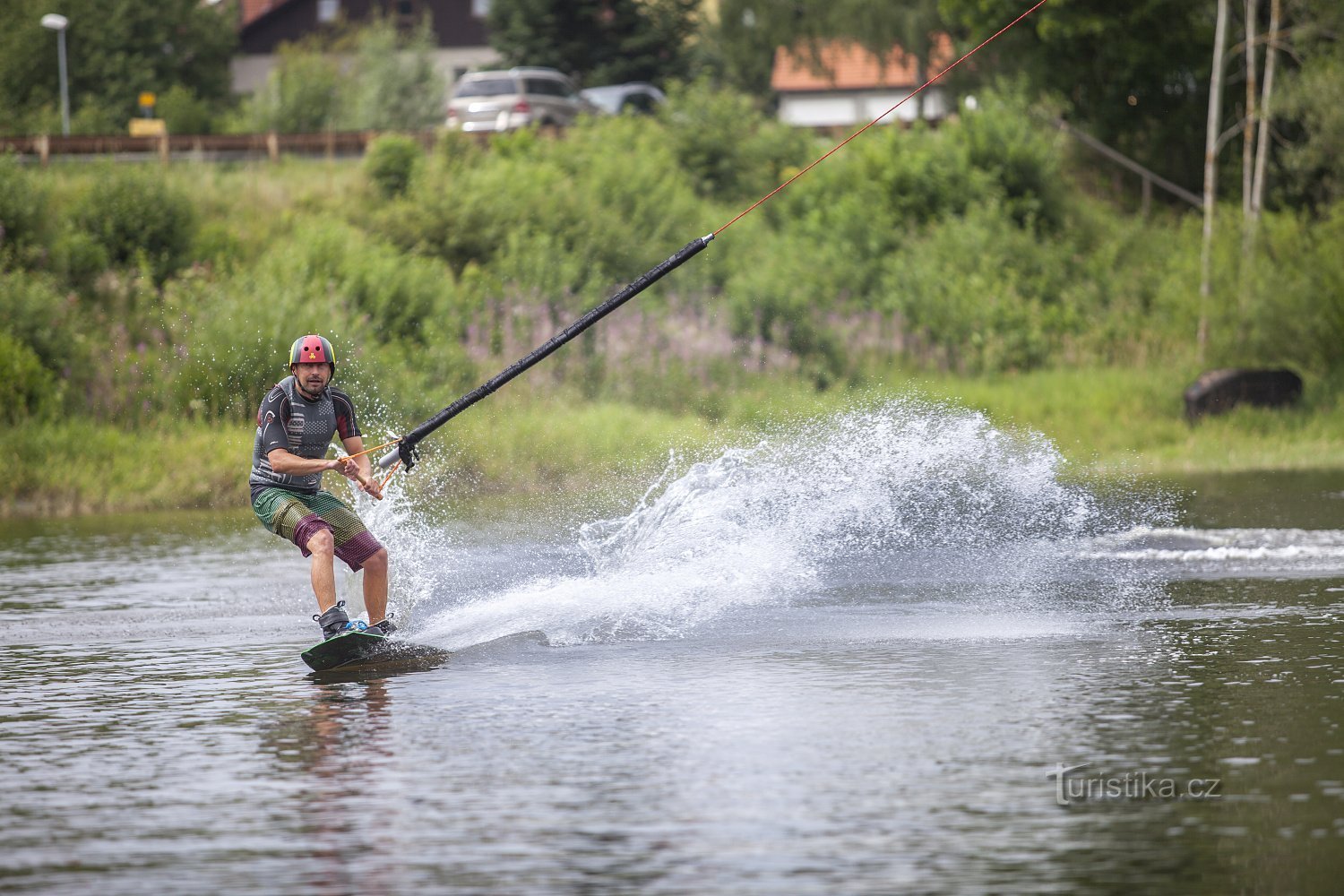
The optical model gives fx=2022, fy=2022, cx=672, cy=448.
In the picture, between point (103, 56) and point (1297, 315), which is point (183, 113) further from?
point (1297, 315)

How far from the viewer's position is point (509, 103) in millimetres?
43875

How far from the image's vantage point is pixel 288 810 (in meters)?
7.29

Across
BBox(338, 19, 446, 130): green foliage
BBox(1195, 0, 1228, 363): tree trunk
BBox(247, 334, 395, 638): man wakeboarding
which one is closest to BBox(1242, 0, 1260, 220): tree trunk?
BBox(1195, 0, 1228, 363): tree trunk

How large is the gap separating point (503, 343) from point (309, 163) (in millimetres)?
10824

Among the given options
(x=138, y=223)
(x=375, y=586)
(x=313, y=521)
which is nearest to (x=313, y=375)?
(x=313, y=521)

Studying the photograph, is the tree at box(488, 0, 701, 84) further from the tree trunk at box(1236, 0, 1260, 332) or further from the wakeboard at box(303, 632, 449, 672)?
the wakeboard at box(303, 632, 449, 672)

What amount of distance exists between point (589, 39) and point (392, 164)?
25.5 metres

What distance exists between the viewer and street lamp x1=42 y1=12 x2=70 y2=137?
46844 millimetres

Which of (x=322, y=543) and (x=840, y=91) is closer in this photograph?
(x=322, y=543)

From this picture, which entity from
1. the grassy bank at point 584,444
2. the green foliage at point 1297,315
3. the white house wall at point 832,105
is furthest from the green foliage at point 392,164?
the white house wall at point 832,105

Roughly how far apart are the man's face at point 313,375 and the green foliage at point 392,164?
73.8 ft

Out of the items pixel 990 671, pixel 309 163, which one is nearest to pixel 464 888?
pixel 990 671

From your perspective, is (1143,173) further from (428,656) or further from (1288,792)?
(1288,792)

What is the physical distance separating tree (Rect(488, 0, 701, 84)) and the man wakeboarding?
46375 mm
